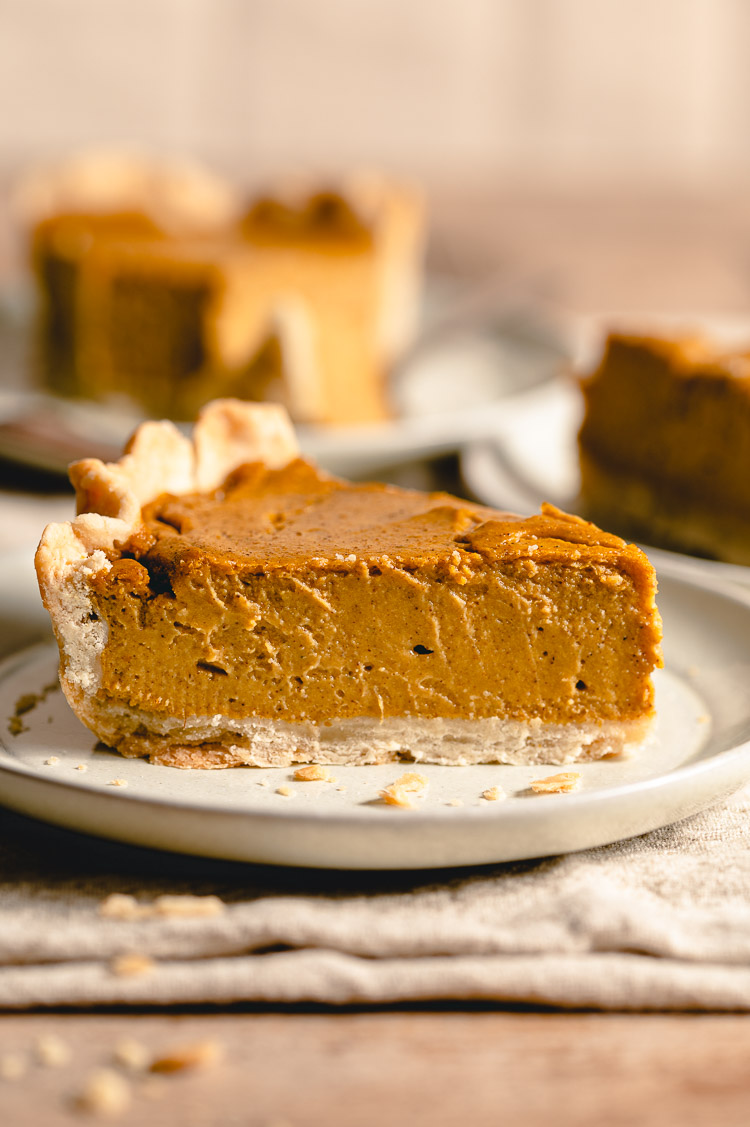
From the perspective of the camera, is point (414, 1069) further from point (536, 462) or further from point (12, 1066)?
point (536, 462)

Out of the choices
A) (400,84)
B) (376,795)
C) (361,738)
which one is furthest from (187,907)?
(400,84)

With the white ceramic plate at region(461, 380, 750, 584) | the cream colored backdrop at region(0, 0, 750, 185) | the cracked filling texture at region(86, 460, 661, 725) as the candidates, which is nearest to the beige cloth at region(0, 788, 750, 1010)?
the cracked filling texture at region(86, 460, 661, 725)

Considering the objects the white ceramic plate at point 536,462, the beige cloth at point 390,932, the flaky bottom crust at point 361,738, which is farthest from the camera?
the white ceramic plate at point 536,462

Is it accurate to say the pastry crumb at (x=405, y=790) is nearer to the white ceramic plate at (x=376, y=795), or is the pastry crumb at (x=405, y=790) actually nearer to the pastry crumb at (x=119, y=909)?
the white ceramic plate at (x=376, y=795)

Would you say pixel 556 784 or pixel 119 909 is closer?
pixel 119 909

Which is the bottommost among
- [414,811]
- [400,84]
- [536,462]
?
[536,462]

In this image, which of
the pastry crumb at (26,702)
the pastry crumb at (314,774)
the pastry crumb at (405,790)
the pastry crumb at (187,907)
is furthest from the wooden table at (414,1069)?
the pastry crumb at (26,702)

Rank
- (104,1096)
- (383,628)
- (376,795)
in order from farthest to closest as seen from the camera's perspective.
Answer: (383,628), (376,795), (104,1096)
